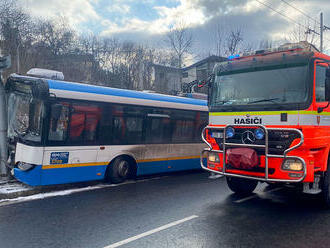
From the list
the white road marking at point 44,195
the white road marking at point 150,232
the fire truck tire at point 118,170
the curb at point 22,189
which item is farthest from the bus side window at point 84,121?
the white road marking at point 150,232

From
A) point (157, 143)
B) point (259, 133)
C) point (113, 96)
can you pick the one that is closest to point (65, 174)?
point (113, 96)

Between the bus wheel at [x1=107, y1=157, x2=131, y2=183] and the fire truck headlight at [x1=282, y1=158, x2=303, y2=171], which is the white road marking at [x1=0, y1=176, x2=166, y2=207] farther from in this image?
the fire truck headlight at [x1=282, y1=158, x2=303, y2=171]

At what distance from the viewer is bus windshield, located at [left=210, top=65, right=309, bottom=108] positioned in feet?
18.2

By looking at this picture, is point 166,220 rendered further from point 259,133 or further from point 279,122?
point 279,122

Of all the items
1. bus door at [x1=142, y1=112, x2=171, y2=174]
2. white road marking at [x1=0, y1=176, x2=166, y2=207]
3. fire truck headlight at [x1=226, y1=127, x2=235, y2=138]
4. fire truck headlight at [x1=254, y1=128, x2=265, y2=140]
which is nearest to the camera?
fire truck headlight at [x1=254, y1=128, x2=265, y2=140]

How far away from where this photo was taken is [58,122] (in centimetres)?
730

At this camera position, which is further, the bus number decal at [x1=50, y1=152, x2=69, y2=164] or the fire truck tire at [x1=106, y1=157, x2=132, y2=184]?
the fire truck tire at [x1=106, y1=157, x2=132, y2=184]

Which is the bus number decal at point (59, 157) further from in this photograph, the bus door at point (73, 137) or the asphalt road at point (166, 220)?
the asphalt road at point (166, 220)

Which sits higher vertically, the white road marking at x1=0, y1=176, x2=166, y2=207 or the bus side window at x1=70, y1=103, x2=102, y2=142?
the bus side window at x1=70, y1=103, x2=102, y2=142

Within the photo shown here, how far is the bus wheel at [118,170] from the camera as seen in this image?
845 centimetres

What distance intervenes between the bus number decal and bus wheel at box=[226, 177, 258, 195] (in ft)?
13.6

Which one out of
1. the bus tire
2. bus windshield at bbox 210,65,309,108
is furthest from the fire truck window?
the bus tire

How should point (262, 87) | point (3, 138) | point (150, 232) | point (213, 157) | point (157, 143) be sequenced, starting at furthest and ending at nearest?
1. point (157, 143)
2. point (3, 138)
3. point (213, 157)
4. point (262, 87)
5. point (150, 232)

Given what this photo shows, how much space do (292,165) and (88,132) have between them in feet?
17.0
